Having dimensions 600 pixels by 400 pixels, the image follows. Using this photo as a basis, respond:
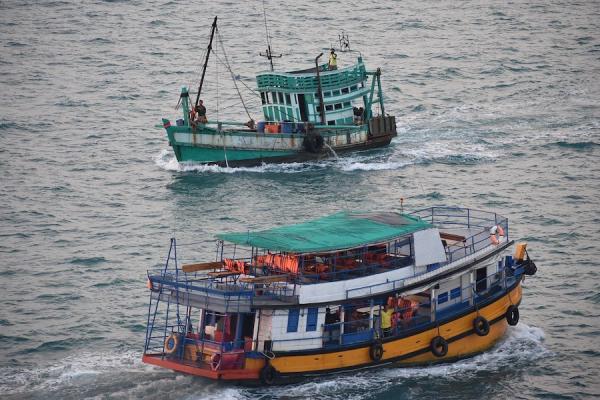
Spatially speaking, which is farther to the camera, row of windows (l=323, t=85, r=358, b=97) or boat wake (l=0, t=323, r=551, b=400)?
row of windows (l=323, t=85, r=358, b=97)

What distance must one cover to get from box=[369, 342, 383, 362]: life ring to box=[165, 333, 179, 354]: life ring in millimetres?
6435

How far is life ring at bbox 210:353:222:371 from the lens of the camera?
42.3 meters

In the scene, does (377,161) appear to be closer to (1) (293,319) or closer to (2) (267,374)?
(1) (293,319)

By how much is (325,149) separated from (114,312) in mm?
25042

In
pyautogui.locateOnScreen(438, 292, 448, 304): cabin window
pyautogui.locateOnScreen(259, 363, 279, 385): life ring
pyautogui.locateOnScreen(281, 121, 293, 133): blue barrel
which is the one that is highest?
pyautogui.locateOnScreen(281, 121, 293, 133): blue barrel

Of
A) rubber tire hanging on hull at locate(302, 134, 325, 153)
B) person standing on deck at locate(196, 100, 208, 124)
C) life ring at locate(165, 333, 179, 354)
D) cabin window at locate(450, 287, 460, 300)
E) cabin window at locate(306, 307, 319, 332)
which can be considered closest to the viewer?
life ring at locate(165, 333, 179, 354)

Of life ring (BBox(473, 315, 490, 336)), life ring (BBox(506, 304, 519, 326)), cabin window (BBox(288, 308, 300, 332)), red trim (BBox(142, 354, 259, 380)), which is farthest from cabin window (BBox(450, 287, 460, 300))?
red trim (BBox(142, 354, 259, 380))

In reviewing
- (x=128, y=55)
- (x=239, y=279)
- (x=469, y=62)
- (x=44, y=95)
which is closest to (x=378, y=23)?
(x=469, y=62)

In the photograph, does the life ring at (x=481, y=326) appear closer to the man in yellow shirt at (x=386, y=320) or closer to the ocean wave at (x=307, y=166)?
the man in yellow shirt at (x=386, y=320)

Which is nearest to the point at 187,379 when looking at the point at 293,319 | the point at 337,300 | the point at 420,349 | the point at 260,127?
the point at 293,319

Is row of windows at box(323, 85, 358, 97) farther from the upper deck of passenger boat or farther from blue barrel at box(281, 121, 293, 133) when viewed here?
the upper deck of passenger boat

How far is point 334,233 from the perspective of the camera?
148ft

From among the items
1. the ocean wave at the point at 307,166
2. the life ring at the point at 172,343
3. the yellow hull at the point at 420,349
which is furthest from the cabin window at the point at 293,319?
the ocean wave at the point at 307,166

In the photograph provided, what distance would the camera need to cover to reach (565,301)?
A: 5172cm
